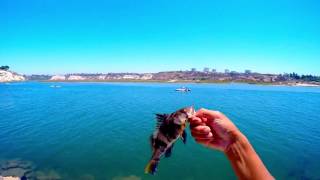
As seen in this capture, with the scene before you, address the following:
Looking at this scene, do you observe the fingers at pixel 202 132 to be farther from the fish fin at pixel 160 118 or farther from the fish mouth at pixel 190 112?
the fish fin at pixel 160 118

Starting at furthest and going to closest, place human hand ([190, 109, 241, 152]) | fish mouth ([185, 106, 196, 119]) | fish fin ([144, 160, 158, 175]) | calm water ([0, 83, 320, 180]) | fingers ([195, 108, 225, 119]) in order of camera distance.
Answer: calm water ([0, 83, 320, 180]) < fish mouth ([185, 106, 196, 119]) < fingers ([195, 108, 225, 119]) < fish fin ([144, 160, 158, 175]) < human hand ([190, 109, 241, 152])

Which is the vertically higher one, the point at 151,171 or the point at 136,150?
the point at 151,171

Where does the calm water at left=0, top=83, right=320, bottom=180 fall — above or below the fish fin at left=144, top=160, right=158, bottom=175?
below

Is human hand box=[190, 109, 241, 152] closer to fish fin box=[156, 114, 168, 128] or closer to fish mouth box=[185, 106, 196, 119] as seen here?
fish mouth box=[185, 106, 196, 119]

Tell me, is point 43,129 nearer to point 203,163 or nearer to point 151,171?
point 203,163

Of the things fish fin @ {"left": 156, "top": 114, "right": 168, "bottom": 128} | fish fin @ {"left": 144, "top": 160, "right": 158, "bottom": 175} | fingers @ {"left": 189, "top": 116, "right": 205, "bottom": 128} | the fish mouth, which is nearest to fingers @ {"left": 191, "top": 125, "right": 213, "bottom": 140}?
fingers @ {"left": 189, "top": 116, "right": 205, "bottom": 128}

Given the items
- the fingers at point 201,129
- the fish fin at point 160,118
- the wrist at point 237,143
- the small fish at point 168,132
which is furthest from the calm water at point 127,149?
the wrist at point 237,143

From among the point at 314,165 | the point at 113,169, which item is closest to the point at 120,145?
the point at 113,169
